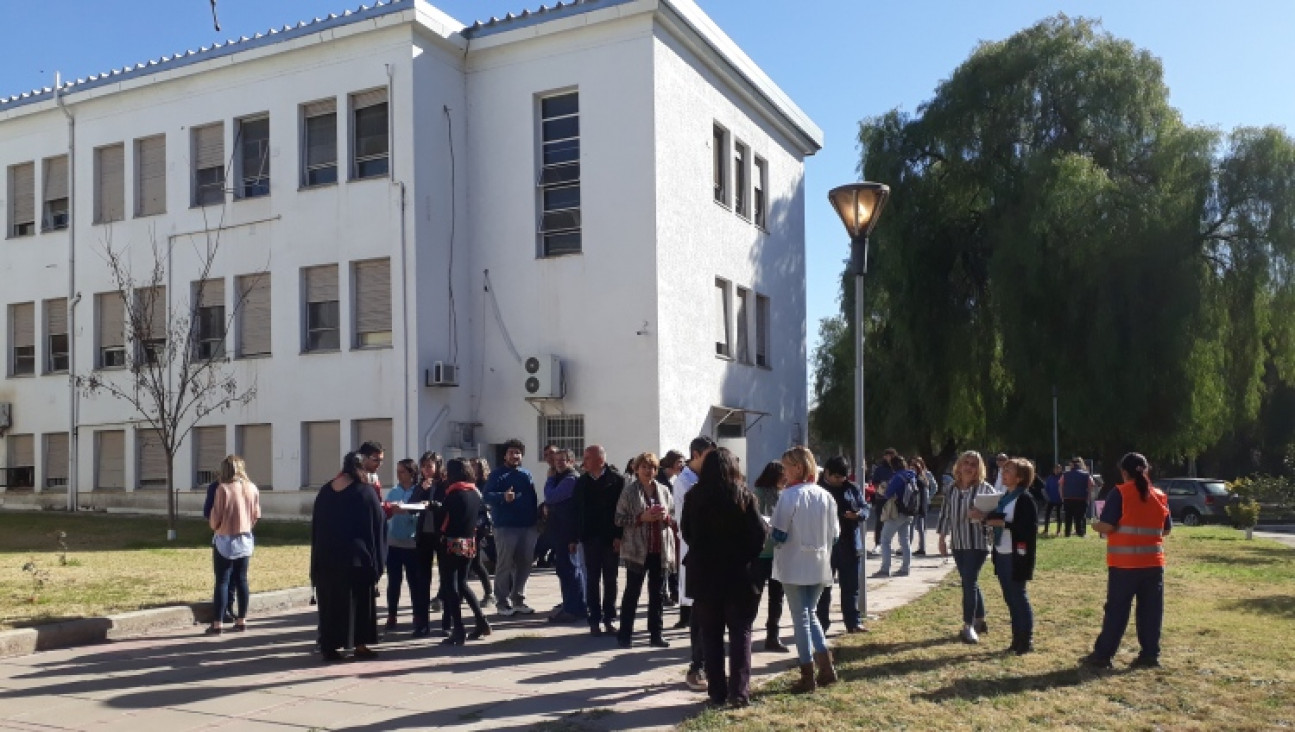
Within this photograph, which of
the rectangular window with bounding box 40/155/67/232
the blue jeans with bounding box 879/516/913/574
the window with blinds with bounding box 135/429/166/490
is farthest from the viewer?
the rectangular window with bounding box 40/155/67/232

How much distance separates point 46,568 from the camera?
16438mm

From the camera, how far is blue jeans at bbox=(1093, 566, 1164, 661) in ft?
31.7

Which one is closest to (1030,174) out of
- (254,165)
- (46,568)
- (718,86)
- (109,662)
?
(718,86)

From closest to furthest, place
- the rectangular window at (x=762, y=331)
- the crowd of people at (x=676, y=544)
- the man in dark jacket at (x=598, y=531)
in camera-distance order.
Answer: the crowd of people at (x=676, y=544), the man in dark jacket at (x=598, y=531), the rectangular window at (x=762, y=331)

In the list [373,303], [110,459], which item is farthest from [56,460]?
[373,303]

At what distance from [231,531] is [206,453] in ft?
54.3

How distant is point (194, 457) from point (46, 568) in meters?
11.0

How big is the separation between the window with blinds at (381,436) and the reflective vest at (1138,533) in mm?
17161

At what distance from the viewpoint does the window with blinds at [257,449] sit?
26406 mm

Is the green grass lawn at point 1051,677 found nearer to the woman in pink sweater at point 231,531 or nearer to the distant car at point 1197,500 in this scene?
the woman in pink sweater at point 231,531

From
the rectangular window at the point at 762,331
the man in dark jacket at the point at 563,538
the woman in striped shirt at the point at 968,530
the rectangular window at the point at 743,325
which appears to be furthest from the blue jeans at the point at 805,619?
the rectangular window at the point at 762,331

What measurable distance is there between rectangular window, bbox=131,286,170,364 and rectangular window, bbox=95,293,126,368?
45.6 inches

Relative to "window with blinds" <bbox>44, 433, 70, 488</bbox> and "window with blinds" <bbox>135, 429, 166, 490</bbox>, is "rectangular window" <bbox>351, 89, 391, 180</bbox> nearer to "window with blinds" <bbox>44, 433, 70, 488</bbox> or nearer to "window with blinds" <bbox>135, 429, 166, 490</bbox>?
"window with blinds" <bbox>135, 429, 166, 490</bbox>

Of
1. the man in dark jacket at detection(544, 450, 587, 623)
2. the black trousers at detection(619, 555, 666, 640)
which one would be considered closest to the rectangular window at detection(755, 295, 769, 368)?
Answer: the man in dark jacket at detection(544, 450, 587, 623)
